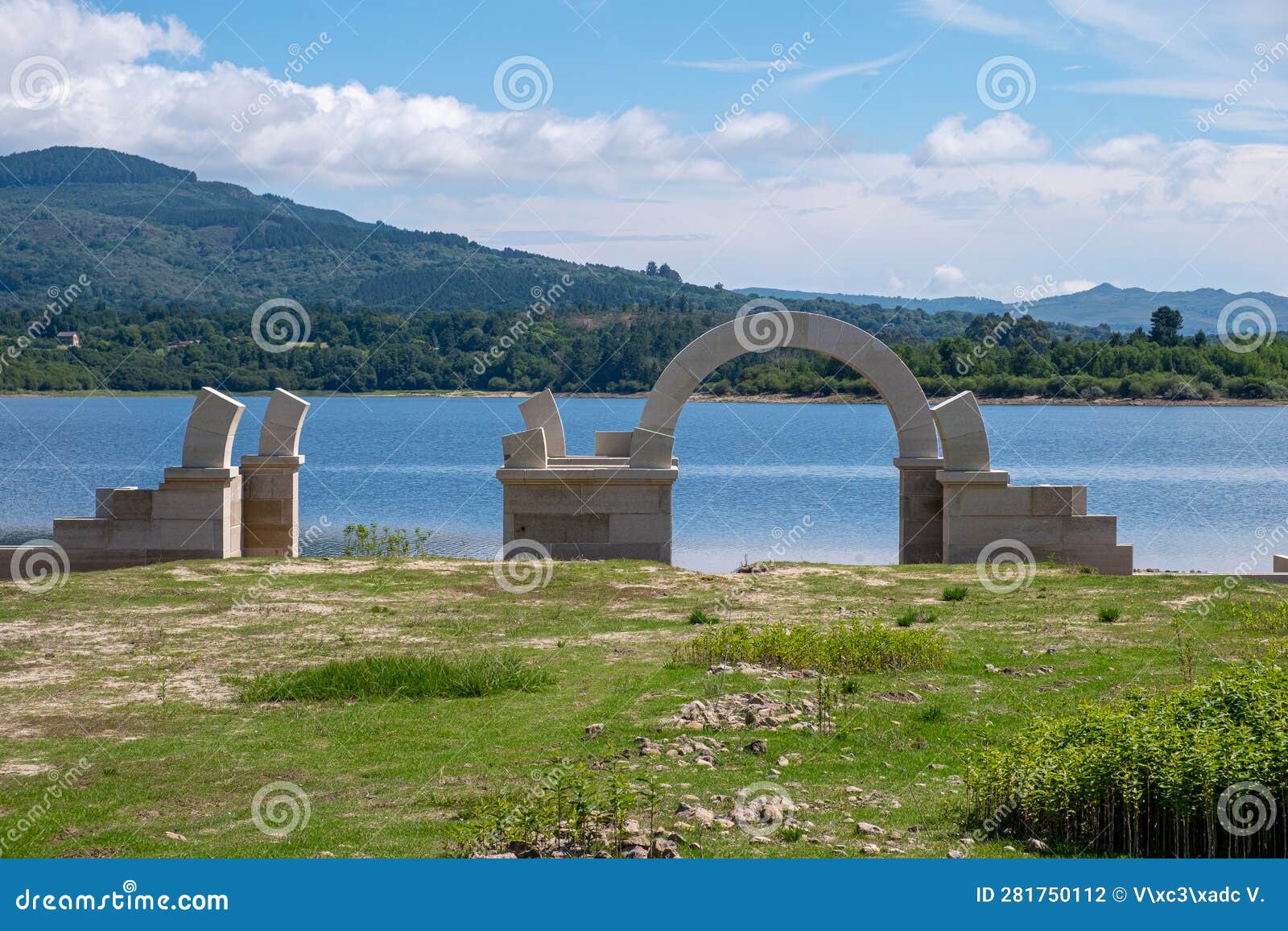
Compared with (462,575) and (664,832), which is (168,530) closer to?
(462,575)

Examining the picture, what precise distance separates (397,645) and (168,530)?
7736mm

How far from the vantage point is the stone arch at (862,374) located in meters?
19.9

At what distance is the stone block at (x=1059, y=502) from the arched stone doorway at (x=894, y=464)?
0.02 m

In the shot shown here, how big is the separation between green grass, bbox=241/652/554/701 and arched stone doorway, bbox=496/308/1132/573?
8197mm

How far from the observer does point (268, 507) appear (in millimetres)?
20359

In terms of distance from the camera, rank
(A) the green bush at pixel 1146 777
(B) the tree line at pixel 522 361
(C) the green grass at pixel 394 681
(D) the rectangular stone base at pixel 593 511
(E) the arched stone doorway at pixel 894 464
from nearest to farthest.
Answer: (A) the green bush at pixel 1146 777, (C) the green grass at pixel 394 681, (E) the arched stone doorway at pixel 894 464, (D) the rectangular stone base at pixel 593 511, (B) the tree line at pixel 522 361

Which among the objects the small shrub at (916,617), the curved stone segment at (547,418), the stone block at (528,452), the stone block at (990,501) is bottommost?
the small shrub at (916,617)

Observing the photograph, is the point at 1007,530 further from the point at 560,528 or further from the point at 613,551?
the point at 560,528

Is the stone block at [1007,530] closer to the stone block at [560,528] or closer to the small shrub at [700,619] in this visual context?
the stone block at [560,528]

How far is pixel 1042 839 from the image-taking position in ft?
22.8

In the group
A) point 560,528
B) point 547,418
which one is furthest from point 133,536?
point 547,418

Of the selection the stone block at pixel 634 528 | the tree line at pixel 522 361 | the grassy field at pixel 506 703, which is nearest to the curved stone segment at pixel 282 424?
the grassy field at pixel 506 703

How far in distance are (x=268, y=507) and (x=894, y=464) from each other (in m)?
9.87

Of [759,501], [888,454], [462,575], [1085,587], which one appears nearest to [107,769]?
[462,575]
